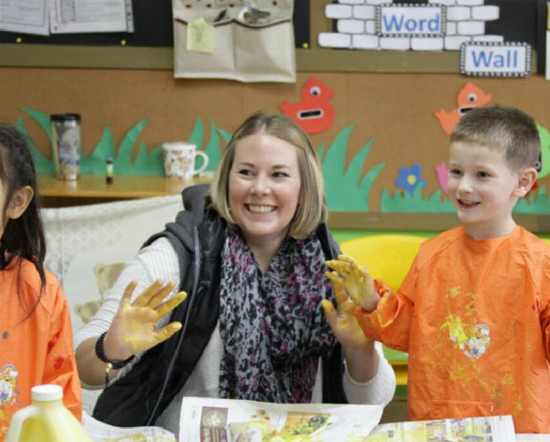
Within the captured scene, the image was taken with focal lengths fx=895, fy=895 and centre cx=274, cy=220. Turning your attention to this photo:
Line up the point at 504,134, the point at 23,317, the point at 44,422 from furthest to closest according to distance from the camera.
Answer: the point at 504,134 < the point at 23,317 < the point at 44,422

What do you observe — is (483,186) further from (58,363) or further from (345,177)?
(345,177)

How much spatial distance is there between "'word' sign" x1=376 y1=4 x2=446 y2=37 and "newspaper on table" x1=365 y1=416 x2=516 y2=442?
1.93 metres

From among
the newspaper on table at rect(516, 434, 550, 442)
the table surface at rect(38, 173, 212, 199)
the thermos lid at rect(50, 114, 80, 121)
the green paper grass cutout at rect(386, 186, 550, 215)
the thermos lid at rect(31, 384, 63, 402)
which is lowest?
the newspaper on table at rect(516, 434, 550, 442)

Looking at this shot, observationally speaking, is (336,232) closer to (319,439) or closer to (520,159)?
(520,159)

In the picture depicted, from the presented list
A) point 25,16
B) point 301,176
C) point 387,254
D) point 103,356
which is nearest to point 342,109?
point 387,254

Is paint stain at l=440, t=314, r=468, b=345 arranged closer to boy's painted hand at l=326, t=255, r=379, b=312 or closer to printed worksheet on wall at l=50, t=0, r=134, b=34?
boy's painted hand at l=326, t=255, r=379, b=312

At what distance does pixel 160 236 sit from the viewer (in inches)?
74.9

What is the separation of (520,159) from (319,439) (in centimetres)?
69

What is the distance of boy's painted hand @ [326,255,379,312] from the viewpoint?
68.5 inches

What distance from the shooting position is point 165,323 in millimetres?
1836

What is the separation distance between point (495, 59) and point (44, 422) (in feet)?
8.26

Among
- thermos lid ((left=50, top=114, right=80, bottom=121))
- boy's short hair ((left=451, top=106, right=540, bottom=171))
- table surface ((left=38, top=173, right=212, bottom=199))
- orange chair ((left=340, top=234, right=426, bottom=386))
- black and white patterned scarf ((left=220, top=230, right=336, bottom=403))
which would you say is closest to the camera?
boy's short hair ((left=451, top=106, right=540, bottom=171))

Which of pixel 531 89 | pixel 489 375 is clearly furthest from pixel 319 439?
pixel 531 89

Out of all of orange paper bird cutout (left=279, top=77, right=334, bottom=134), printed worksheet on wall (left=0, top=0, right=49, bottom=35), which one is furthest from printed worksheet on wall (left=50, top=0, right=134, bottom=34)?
orange paper bird cutout (left=279, top=77, right=334, bottom=134)
